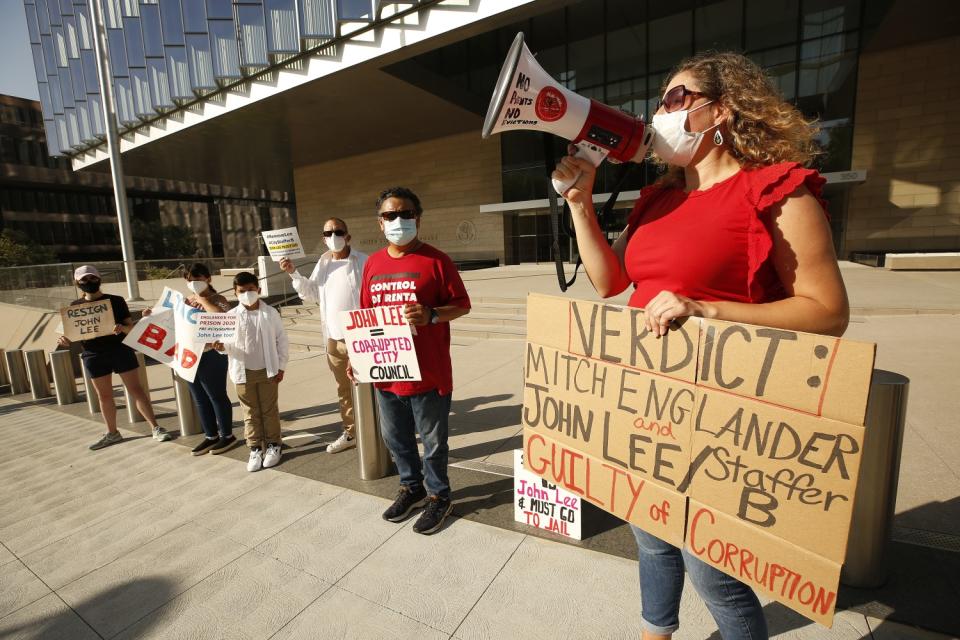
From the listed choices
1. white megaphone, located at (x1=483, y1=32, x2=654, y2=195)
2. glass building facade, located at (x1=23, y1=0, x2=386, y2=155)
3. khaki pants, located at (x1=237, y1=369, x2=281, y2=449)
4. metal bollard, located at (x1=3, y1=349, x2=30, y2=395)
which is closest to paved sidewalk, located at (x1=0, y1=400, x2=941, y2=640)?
khaki pants, located at (x1=237, y1=369, x2=281, y2=449)

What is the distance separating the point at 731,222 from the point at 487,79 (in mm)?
24231

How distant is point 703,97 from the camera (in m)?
1.33

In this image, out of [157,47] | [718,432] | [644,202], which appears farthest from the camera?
[157,47]

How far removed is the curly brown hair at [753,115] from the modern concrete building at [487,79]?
12.8 m

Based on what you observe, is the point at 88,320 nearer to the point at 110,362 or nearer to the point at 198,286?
the point at 110,362

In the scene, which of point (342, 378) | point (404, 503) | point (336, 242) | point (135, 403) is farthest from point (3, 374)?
point (404, 503)

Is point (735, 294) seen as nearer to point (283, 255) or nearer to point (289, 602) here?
point (289, 602)

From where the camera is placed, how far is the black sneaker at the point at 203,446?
4422 millimetres

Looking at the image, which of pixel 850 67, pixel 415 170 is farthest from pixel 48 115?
pixel 850 67

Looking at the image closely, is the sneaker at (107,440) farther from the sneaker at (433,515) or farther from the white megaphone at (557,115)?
the white megaphone at (557,115)

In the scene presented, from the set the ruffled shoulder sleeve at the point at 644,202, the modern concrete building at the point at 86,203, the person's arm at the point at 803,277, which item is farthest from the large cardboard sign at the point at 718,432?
the modern concrete building at the point at 86,203

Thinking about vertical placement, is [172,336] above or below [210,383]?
above

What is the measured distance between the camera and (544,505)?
2.72 meters

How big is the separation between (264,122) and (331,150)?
7226 mm
